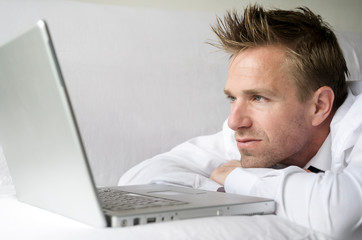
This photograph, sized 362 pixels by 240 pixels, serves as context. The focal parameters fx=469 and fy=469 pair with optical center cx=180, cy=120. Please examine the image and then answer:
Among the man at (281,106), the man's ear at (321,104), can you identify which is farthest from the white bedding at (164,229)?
the man's ear at (321,104)

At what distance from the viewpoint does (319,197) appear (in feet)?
2.71

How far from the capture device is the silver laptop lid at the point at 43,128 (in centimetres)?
63

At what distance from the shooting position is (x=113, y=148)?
1.65 meters

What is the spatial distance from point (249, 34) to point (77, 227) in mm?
859

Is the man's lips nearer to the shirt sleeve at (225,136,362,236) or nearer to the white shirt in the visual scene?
the white shirt

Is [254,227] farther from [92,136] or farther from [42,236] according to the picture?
[92,136]

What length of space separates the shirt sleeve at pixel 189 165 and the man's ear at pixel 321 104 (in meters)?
0.33

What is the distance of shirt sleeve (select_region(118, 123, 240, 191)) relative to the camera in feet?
3.94

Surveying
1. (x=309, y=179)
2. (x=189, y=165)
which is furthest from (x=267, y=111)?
(x=309, y=179)

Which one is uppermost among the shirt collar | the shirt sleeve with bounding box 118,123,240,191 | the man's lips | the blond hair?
the blond hair

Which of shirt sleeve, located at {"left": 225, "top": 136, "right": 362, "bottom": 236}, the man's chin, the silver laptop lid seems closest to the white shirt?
shirt sleeve, located at {"left": 225, "top": 136, "right": 362, "bottom": 236}

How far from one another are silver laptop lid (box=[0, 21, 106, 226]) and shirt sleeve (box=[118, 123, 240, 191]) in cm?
42

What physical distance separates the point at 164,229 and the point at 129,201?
140 mm

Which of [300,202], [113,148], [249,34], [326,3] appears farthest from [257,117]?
[326,3]
